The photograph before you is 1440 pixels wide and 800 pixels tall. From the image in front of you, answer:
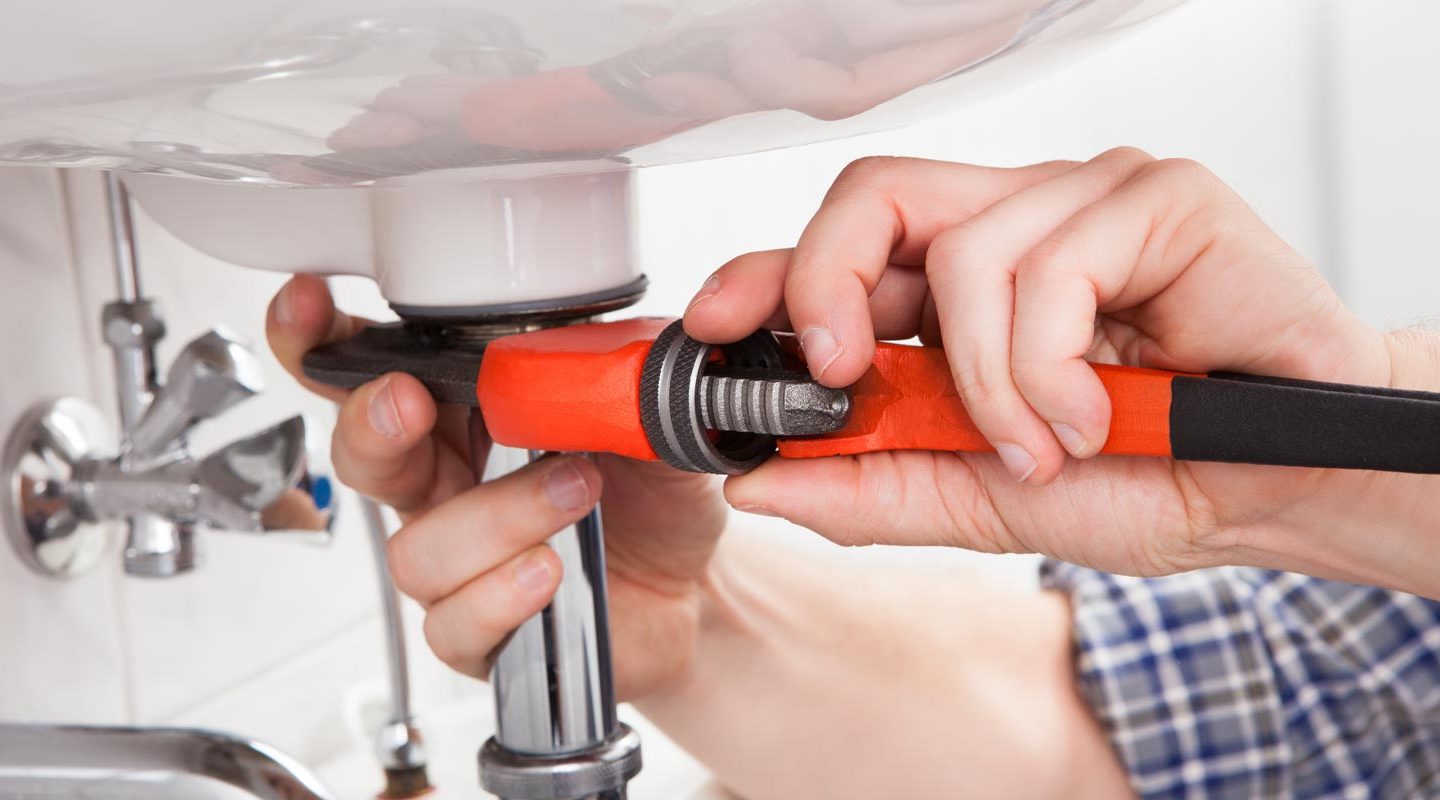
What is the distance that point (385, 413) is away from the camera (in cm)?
44

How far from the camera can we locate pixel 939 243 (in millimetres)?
359

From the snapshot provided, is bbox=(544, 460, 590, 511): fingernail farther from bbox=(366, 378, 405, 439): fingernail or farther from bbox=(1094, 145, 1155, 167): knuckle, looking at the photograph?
bbox=(1094, 145, 1155, 167): knuckle

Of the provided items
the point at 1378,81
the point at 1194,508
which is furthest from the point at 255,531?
the point at 1378,81

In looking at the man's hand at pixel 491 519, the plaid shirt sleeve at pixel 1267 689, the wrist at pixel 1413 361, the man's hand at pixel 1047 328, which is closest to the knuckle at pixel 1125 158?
the man's hand at pixel 1047 328

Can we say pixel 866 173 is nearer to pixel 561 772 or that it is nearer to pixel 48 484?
pixel 561 772

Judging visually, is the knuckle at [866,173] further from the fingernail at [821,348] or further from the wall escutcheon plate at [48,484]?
the wall escutcheon plate at [48,484]

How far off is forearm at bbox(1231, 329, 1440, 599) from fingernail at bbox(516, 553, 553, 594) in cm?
23

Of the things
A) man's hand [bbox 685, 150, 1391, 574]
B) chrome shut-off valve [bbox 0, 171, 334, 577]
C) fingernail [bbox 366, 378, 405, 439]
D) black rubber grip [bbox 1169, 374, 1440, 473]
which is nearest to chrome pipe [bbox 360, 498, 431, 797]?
chrome shut-off valve [bbox 0, 171, 334, 577]

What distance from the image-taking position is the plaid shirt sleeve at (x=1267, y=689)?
73 cm

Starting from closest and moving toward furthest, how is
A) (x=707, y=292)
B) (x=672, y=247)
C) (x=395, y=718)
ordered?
(x=707, y=292)
(x=395, y=718)
(x=672, y=247)

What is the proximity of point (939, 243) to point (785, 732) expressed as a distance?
0.40m

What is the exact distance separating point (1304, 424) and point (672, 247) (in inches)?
34.2

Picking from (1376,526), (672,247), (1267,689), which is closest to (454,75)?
(1376,526)

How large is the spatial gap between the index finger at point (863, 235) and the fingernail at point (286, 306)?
0.24 metres
